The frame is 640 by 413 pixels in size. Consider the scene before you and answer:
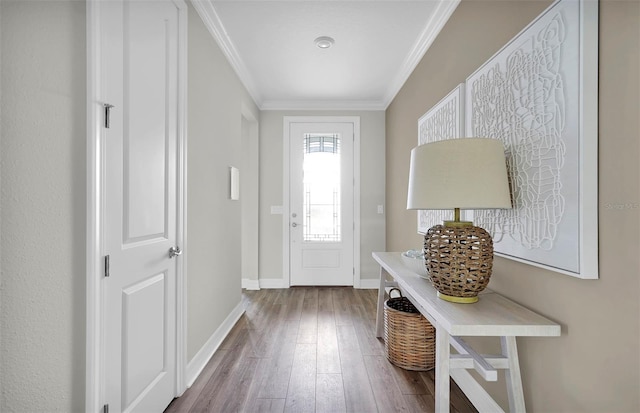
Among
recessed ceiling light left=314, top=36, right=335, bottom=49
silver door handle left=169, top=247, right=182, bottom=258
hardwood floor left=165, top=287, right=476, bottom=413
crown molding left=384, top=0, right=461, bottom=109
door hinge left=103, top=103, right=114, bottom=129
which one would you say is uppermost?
recessed ceiling light left=314, top=36, right=335, bottom=49

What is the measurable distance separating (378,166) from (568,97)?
10.2 ft

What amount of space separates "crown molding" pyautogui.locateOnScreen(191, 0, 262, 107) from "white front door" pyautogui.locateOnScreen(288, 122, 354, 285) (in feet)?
3.33

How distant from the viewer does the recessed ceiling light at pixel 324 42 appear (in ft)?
8.26

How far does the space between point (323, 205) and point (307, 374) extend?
2.42m

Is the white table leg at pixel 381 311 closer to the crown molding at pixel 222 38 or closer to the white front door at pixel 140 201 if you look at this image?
the white front door at pixel 140 201

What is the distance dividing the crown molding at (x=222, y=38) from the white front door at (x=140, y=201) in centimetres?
34

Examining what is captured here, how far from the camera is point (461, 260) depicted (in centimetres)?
123

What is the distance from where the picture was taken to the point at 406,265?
6.69 ft

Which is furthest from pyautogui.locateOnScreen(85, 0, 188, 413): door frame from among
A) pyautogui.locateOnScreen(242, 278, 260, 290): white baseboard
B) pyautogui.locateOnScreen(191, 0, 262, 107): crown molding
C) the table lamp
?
pyautogui.locateOnScreen(242, 278, 260, 290): white baseboard

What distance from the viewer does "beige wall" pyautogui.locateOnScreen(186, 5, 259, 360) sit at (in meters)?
1.97

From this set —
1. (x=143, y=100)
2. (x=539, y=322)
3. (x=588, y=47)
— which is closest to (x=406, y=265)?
(x=539, y=322)

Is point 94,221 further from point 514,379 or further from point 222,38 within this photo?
point 222,38

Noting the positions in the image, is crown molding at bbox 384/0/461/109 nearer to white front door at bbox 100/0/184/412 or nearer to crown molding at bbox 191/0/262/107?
crown molding at bbox 191/0/262/107

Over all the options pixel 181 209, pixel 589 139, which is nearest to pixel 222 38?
pixel 181 209
